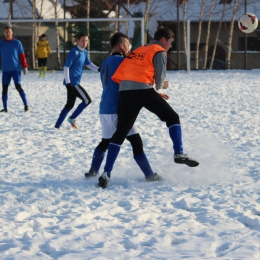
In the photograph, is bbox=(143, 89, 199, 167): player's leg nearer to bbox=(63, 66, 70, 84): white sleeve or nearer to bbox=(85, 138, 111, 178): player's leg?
bbox=(85, 138, 111, 178): player's leg

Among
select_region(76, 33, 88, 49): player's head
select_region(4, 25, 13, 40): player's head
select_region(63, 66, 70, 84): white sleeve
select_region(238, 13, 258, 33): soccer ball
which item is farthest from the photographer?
select_region(238, 13, 258, 33): soccer ball

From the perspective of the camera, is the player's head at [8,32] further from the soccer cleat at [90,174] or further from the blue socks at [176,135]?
the blue socks at [176,135]

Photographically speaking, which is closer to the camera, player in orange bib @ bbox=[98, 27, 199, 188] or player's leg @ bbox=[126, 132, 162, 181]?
player in orange bib @ bbox=[98, 27, 199, 188]

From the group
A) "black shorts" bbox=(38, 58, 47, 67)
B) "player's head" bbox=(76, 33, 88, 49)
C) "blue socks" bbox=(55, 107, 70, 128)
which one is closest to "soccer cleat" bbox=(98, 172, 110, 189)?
"player's head" bbox=(76, 33, 88, 49)

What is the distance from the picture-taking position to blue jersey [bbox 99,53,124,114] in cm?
606

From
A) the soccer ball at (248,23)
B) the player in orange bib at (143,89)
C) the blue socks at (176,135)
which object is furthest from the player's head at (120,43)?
the soccer ball at (248,23)

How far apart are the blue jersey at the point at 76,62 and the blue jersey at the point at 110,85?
3666mm

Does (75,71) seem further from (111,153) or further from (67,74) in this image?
(111,153)

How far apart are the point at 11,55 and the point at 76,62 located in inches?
124

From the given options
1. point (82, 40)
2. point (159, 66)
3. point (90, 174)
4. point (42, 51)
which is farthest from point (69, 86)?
point (42, 51)

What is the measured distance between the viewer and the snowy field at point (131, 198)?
4168mm

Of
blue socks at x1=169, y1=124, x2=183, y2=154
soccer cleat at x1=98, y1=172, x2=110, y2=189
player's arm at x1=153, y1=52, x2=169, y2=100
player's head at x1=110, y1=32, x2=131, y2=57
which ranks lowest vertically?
soccer cleat at x1=98, y1=172, x2=110, y2=189

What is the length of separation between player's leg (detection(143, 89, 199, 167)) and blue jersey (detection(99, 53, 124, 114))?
36 centimetres

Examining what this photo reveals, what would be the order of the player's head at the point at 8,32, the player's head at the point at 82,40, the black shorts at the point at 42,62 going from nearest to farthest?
1. the player's head at the point at 82,40
2. the player's head at the point at 8,32
3. the black shorts at the point at 42,62
